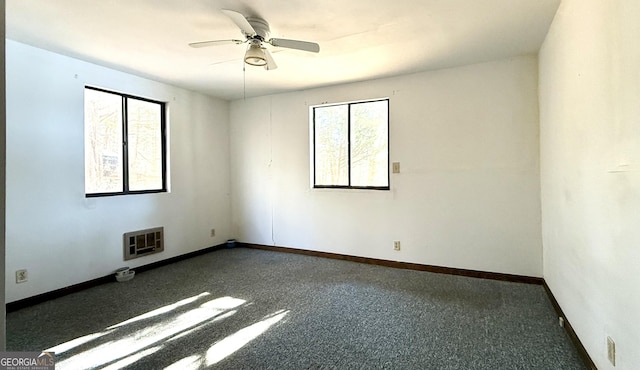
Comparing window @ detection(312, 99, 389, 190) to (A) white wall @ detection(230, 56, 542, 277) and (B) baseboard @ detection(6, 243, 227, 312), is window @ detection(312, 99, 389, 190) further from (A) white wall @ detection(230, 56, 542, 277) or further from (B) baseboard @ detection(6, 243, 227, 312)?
(B) baseboard @ detection(6, 243, 227, 312)

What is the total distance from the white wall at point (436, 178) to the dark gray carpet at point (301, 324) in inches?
19.3

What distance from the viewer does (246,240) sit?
532 centimetres

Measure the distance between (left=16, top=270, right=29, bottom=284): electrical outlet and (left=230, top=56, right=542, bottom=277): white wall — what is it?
292 cm

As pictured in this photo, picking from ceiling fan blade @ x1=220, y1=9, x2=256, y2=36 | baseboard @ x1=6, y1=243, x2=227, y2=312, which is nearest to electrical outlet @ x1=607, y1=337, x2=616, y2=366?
ceiling fan blade @ x1=220, y1=9, x2=256, y2=36

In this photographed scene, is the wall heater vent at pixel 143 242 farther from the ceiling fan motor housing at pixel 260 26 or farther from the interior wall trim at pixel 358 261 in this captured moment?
the ceiling fan motor housing at pixel 260 26

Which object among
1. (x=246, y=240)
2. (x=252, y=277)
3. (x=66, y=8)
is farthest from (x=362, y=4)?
(x=246, y=240)

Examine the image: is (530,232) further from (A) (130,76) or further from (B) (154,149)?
(A) (130,76)

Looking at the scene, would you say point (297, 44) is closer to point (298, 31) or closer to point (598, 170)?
point (298, 31)

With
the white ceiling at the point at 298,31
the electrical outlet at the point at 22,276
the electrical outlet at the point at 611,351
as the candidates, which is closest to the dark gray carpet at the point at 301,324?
the electrical outlet at the point at 22,276

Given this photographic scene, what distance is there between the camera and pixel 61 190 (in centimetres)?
323

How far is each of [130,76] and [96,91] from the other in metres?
0.46

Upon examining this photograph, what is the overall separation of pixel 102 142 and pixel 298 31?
8.85 feet

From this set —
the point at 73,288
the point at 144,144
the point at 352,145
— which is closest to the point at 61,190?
the point at 73,288

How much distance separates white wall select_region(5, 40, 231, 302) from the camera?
9.53ft
